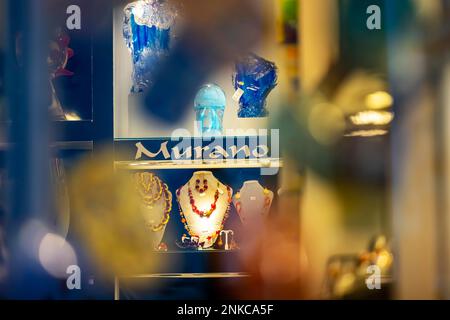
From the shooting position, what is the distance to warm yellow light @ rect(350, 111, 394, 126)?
7.20ft

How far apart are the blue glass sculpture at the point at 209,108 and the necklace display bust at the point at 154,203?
0.26m

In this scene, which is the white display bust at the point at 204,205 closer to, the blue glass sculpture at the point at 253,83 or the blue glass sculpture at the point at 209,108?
the blue glass sculpture at the point at 209,108

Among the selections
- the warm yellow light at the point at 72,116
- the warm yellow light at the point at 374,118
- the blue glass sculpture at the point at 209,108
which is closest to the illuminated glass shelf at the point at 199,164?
the blue glass sculpture at the point at 209,108

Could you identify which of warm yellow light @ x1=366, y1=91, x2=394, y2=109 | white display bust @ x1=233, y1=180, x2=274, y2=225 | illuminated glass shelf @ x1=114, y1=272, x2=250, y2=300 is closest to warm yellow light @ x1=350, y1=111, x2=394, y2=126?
warm yellow light @ x1=366, y1=91, x2=394, y2=109

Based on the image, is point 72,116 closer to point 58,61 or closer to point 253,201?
point 58,61

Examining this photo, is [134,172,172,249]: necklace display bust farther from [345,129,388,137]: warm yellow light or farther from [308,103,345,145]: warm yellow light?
[345,129,388,137]: warm yellow light

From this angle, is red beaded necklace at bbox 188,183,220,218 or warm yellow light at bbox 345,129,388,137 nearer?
warm yellow light at bbox 345,129,388,137

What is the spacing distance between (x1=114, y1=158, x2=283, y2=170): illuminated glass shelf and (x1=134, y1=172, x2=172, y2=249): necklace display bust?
3 cm

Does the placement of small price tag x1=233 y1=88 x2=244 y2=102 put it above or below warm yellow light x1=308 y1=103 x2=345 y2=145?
above

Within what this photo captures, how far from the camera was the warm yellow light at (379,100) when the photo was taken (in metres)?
2.19

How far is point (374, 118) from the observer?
220 cm

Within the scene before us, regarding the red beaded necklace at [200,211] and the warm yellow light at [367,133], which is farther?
the red beaded necklace at [200,211]

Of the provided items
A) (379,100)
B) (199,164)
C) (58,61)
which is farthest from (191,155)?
(379,100)
